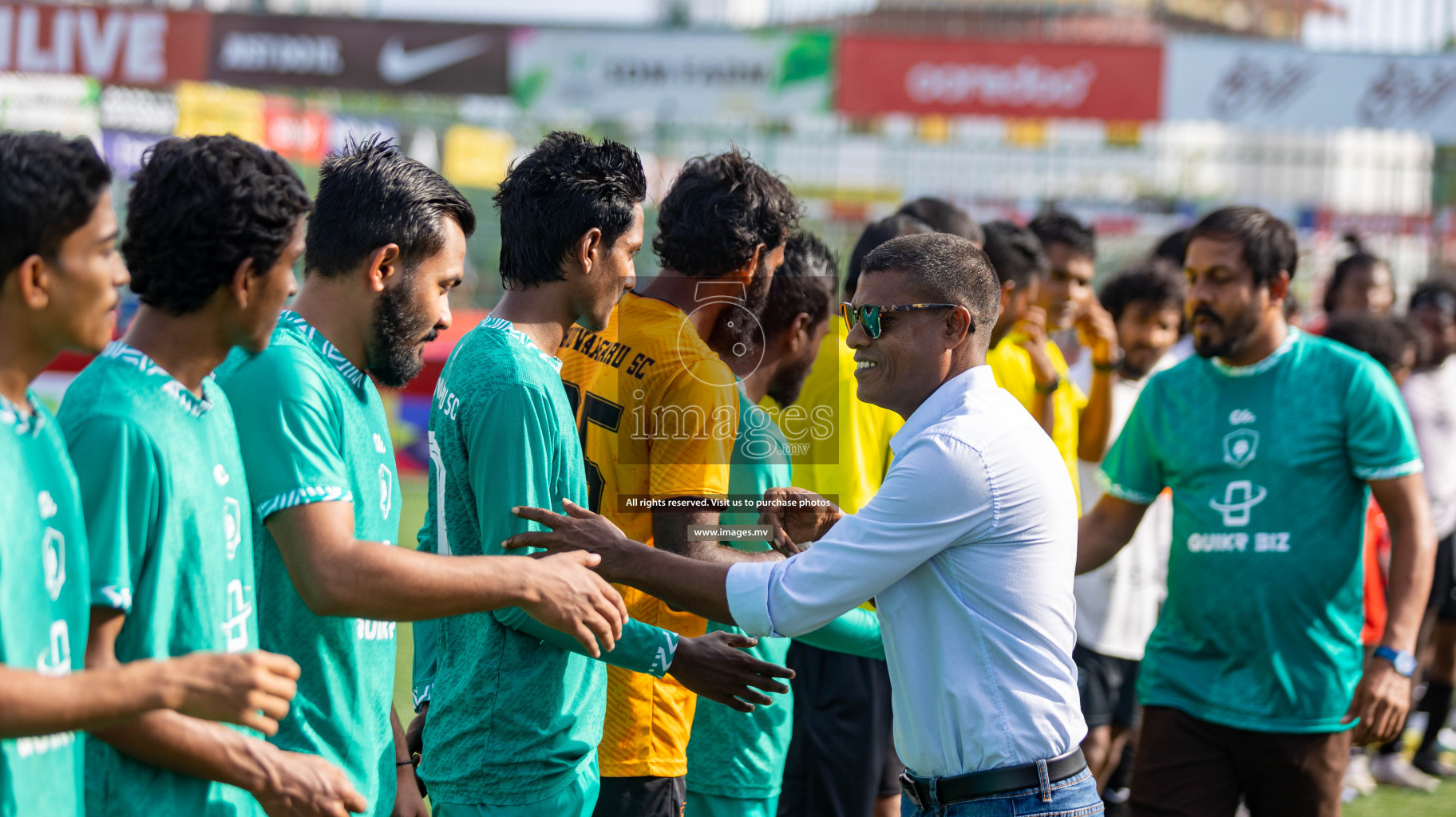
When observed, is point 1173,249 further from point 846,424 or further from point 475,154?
point 475,154

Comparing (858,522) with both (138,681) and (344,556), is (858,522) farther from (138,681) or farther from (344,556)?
(138,681)

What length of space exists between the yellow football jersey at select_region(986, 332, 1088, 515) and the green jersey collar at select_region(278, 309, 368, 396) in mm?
2874

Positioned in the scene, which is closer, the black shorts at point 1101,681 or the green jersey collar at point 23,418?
the green jersey collar at point 23,418

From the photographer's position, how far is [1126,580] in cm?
561

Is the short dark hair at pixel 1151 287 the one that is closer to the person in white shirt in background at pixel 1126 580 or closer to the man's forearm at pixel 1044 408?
the person in white shirt in background at pixel 1126 580

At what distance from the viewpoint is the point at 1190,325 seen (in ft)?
14.5

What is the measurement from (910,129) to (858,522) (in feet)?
52.5

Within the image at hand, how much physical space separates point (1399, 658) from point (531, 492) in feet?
9.30

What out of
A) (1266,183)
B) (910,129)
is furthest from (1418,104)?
(910,129)

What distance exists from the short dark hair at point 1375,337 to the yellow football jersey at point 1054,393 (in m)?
2.15

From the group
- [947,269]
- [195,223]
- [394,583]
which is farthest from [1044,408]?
[195,223]

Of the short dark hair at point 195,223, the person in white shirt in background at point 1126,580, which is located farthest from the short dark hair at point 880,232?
the short dark hair at point 195,223

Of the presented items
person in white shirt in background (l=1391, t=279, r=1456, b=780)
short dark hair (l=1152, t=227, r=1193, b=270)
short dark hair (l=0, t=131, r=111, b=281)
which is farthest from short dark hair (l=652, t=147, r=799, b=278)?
person in white shirt in background (l=1391, t=279, r=1456, b=780)

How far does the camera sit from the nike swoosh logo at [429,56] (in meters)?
17.2
